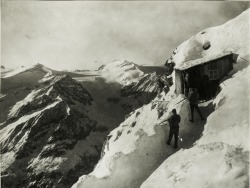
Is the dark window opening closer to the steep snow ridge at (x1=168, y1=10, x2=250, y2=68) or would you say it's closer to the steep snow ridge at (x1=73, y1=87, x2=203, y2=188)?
the steep snow ridge at (x1=168, y1=10, x2=250, y2=68)

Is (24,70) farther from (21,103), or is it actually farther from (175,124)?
(175,124)

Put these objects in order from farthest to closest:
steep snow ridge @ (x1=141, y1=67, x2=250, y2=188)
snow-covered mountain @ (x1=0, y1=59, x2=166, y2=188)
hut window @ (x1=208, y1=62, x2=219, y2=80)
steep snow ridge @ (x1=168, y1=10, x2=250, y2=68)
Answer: snow-covered mountain @ (x1=0, y1=59, x2=166, y2=188) < steep snow ridge @ (x1=168, y1=10, x2=250, y2=68) < hut window @ (x1=208, y1=62, x2=219, y2=80) < steep snow ridge @ (x1=141, y1=67, x2=250, y2=188)

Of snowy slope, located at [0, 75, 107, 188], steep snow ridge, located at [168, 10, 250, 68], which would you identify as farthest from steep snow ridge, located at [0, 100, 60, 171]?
steep snow ridge, located at [168, 10, 250, 68]

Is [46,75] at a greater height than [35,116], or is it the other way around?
[46,75]

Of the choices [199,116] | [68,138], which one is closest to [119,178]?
[199,116]

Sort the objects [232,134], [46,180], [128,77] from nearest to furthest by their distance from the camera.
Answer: [232,134] < [46,180] < [128,77]

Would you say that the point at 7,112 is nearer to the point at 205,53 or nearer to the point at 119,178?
the point at 205,53
